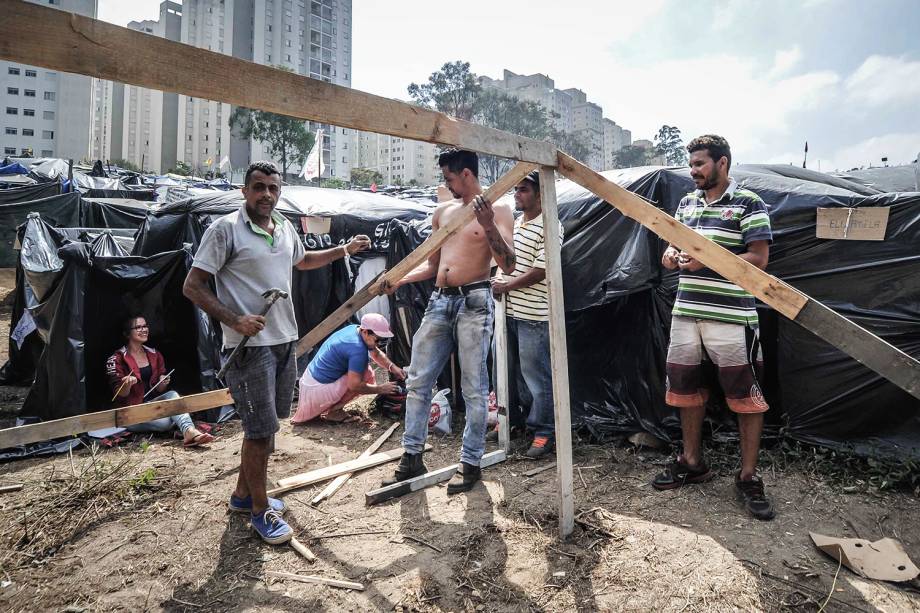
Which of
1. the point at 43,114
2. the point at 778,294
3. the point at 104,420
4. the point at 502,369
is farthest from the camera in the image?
the point at 43,114

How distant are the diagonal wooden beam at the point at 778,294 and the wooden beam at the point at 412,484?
1948mm

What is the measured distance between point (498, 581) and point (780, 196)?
3155 mm

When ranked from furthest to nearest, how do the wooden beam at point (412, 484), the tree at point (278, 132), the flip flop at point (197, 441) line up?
the tree at point (278, 132) < the flip flop at point (197, 441) < the wooden beam at point (412, 484)

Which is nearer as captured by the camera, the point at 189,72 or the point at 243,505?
the point at 189,72

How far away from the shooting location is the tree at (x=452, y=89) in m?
62.8

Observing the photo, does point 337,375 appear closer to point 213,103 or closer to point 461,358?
point 461,358

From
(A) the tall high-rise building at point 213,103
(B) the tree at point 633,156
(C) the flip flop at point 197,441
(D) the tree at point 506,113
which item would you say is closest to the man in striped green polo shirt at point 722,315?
(C) the flip flop at point 197,441

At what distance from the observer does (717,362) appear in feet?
9.93

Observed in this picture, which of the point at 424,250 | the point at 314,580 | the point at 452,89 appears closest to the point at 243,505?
the point at 314,580

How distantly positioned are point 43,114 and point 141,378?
67.5 m

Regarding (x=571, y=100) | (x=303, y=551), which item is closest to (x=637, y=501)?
(x=303, y=551)

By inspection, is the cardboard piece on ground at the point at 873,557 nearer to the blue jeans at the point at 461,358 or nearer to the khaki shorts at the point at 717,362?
the khaki shorts at the point at 717,362

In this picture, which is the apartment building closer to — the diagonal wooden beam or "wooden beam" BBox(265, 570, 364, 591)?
the diagonal wooden beam

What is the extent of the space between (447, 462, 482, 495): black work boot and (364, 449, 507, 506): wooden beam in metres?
0.08
